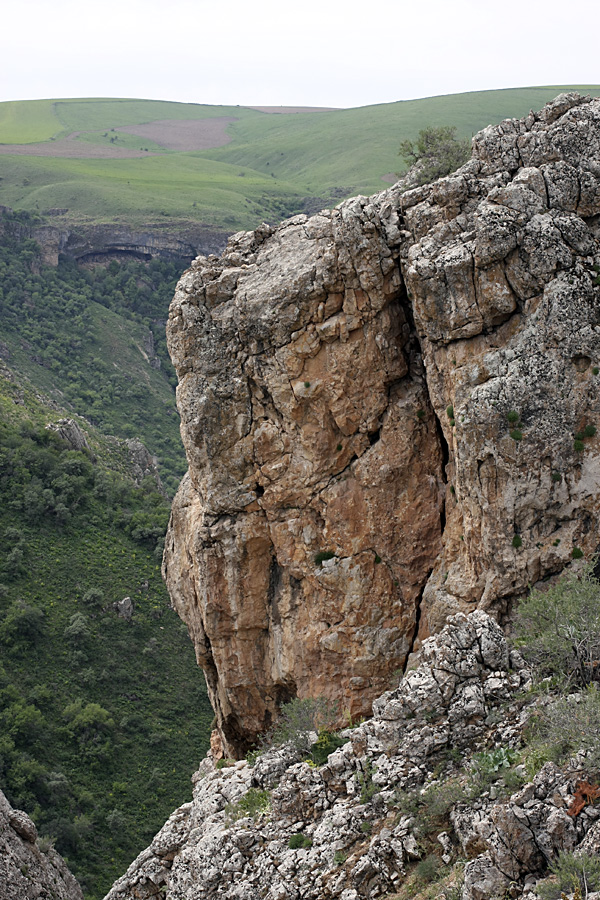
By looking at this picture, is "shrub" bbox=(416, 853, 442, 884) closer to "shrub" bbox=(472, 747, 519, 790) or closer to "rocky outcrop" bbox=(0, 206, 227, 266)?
"shrub" bbox=(472, 747, 519, 790)

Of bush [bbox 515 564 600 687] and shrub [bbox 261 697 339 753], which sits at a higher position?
bush [bbox 515 564 600 687]

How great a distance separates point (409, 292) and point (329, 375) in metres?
3.70

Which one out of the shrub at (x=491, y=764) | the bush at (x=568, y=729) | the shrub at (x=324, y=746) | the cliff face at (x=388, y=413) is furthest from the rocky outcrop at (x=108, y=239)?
the bush at (x=568, y=729)

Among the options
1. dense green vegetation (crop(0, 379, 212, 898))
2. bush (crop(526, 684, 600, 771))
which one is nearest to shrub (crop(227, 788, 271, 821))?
bush (crop(526, 684, 600, 771))

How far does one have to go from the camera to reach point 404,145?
32.3 meters

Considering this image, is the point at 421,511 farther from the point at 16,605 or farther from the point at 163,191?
the point at 163,191

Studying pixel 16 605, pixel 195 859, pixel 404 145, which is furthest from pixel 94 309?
pixel 195 859

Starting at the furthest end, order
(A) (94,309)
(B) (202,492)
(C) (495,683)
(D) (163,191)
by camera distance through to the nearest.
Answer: (D) (163,191), (A) (94,309), (B) (202,492), (C) (495,683)

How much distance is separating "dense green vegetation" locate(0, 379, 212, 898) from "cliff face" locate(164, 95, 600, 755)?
2251 centimetres

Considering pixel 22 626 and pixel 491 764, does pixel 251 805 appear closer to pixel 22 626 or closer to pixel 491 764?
pixel 491 764

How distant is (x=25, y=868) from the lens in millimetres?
35000

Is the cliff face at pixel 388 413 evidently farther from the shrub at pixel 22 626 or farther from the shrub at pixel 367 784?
the shrub at pixel 22 626

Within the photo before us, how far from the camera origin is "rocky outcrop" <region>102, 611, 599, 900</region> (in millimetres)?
17625

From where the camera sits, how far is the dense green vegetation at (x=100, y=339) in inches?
4577
